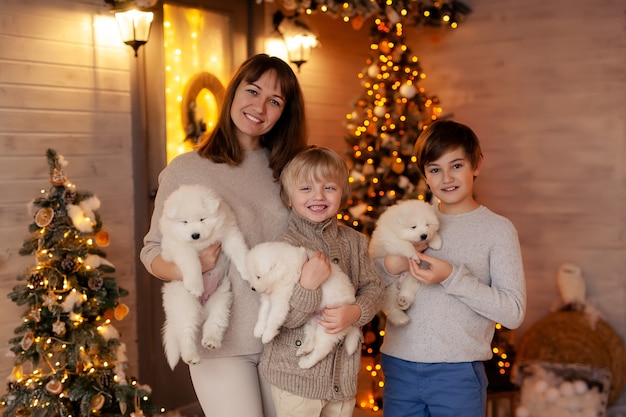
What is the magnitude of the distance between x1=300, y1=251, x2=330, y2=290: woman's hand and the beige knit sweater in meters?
0.02

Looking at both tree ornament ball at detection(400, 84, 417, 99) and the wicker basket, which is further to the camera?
tree ornament ball at detection(400, 84, 417, 99)

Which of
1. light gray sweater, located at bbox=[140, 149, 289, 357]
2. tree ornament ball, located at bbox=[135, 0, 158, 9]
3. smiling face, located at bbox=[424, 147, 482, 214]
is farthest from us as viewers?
tree ornament ball, located at bbox=[135, 0, 158, 9]

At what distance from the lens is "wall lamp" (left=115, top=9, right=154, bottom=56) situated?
381 cm

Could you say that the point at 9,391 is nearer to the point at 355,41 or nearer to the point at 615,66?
the point at 355,41

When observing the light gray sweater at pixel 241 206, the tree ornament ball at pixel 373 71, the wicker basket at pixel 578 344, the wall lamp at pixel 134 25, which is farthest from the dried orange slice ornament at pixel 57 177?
the wicker basket at pixel 578 344

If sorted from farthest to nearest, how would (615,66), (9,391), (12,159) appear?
(615,66) < (12,159) < (9,391)

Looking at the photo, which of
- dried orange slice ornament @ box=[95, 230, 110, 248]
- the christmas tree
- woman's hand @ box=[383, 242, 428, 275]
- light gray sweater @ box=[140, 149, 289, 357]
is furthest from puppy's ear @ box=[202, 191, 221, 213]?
dried orange slice ornament @ box=[95, 230, 110, 248]

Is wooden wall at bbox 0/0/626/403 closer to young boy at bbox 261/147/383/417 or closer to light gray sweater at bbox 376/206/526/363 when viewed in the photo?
young boy at bbox 261/147/383/417

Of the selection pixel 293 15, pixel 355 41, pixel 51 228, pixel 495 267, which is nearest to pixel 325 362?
pixel 495 267

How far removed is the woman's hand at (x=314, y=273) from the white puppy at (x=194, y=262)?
0.20 m

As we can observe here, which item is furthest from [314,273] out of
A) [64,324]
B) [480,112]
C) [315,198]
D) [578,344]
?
[480,112]

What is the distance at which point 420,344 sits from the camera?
2350 millimetres

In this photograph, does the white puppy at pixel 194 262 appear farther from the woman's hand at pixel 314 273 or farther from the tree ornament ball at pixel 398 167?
the tree ornament ball at pixel 398 167

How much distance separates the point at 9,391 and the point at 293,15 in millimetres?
2998
